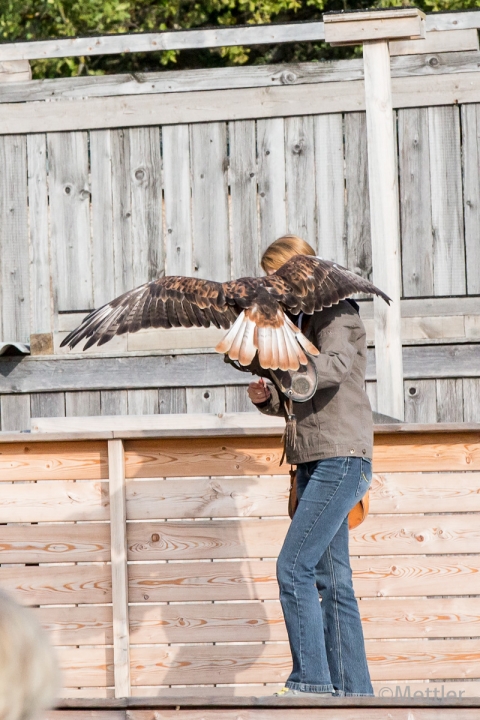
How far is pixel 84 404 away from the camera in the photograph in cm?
655

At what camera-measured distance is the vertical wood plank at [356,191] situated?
641cm

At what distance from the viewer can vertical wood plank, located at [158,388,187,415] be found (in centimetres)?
648

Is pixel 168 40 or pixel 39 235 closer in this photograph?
pixel 168 40

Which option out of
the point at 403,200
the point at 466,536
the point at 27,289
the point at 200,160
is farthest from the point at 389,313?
Result: the point at 27,289

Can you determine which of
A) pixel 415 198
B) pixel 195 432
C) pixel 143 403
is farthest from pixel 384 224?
pixel 143 403

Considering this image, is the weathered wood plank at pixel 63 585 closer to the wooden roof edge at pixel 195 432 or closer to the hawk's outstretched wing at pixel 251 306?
the wooden roof edge at pixel 195 432

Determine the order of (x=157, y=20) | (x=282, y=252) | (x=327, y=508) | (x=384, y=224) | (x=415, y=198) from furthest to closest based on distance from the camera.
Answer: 1. (x=157, y=20)
2. (x=415, y=198)
3. (x=384, y=224)
4. (x=282, y=252)
5. (x=327, y=508)

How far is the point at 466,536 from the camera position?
15.7 feet

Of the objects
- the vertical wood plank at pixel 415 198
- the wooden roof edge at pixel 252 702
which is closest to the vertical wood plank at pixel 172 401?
the vertical wood plank at pixel 415 198

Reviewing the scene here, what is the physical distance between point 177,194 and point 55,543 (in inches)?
98.4

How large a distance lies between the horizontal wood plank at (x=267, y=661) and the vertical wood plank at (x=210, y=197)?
2.47 metres

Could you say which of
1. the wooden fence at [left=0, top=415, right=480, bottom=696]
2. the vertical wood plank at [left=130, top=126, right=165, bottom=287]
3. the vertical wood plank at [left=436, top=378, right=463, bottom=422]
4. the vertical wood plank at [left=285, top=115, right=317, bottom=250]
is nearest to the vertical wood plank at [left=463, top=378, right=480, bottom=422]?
the vertical wood plank at [left=436, top=378, right=463, bottom=422]

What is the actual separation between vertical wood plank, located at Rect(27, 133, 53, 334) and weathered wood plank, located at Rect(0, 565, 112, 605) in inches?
80.6

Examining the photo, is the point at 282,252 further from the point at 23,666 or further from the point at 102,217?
the point at 23,666
